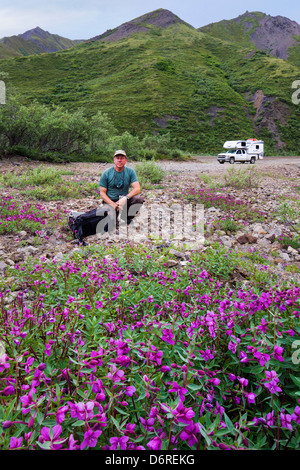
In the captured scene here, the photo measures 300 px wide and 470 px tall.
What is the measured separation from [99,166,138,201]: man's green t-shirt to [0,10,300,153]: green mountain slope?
34778 mm

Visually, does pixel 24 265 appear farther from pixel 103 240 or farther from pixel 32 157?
pixel 32 157

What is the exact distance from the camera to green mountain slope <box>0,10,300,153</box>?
55.9 metres

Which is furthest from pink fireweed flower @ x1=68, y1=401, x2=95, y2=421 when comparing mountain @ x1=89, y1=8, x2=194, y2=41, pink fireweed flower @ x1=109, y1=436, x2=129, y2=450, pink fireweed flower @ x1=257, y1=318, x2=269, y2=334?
mountain @ x1=89, y1=8, x2=194, y2=41

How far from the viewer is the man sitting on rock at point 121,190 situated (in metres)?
6.89

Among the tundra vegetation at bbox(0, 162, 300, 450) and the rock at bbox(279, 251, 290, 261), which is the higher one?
the tundra vegetation at bbox(0, 162, 300, 450)

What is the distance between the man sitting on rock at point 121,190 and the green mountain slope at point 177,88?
34799mm

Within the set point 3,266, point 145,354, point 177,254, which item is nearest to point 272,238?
point 177,254

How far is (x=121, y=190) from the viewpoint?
7.21 m

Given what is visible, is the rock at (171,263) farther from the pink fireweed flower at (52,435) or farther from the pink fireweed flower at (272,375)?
the pink fireweed flower at (52,435)

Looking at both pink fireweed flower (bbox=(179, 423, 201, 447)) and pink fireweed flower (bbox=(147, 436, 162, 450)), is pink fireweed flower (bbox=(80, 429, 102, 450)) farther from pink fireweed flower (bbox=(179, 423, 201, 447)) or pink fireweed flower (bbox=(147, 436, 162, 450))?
pink fireweed flower (bbox=(179, 423, 201, 447))
